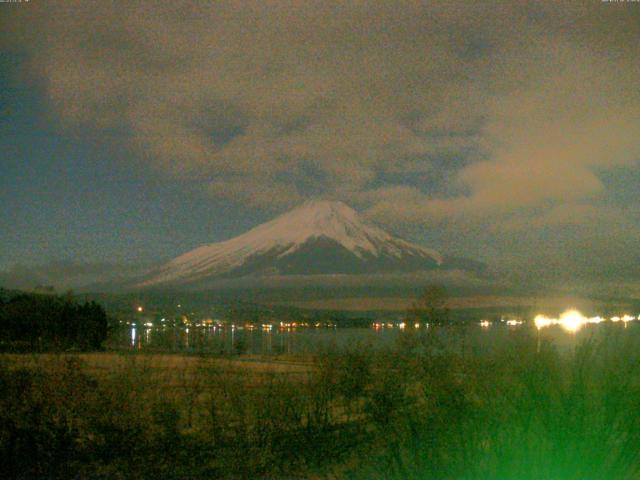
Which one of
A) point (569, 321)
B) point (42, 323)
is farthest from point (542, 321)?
point (42, 323)

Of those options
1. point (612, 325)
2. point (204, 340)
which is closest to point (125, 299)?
point (204, 340)

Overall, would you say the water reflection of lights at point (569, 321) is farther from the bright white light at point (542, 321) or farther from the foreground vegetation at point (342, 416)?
the foreground vegetation at point (342, 416)

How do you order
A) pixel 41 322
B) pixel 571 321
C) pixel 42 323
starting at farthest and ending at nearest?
pixel 41 322, pixel 42 323, pixel 571 321

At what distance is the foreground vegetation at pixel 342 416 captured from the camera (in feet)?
20.8

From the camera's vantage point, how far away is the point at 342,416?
11.1 meters

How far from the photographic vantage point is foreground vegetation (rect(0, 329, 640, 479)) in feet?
20.8

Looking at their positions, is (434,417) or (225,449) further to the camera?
(225,449)

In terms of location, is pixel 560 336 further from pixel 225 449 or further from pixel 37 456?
pixel 37 456

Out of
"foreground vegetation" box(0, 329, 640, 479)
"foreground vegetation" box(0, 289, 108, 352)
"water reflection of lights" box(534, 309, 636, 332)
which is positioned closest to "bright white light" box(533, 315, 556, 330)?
"water reflection of lights" box(534, 309, 636, 332)

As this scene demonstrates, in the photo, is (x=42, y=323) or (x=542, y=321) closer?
(x=542, y=321)

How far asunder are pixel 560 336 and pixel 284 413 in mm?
3443

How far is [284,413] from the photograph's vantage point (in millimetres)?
9734

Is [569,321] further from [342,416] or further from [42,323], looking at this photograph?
[42,323]

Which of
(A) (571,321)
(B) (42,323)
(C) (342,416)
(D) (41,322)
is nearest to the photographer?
(A) (571,321)
